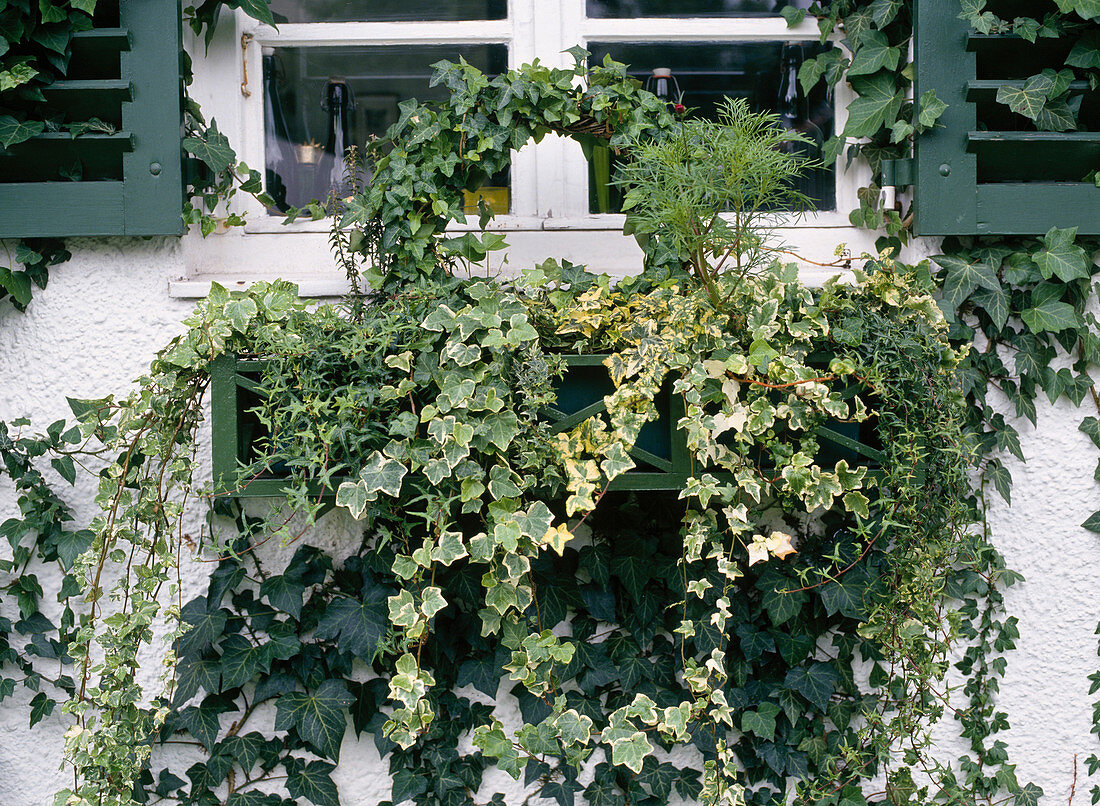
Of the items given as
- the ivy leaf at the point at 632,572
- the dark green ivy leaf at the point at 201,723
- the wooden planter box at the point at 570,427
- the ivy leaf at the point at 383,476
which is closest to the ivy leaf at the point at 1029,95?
the wooden planter box at the point at 570,427

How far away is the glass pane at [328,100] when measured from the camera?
80.7 inches

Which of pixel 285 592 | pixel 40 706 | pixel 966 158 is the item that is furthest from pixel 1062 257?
pixel 40 706

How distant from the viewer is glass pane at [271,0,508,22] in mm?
2043

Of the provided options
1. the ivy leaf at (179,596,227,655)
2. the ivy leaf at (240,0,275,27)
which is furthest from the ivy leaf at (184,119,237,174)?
the ivy leaf at (179,596,227,655)

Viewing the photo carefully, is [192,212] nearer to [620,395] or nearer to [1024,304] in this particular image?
[620,395]

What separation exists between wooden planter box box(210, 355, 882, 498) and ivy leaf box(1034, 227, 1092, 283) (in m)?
0.62

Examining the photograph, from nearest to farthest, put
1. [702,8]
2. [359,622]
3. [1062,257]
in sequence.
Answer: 1. [359,622]
2. [1062,257]
3. [702,8]

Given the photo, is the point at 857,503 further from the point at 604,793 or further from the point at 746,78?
the point at 746,78

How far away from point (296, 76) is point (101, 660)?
1488 mm

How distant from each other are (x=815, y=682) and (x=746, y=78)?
1504 mm

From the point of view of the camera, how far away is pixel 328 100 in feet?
6.70

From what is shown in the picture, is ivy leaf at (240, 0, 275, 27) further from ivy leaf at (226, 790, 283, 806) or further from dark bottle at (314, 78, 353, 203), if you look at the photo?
ivy leaf at (226, 790, 283, 806)

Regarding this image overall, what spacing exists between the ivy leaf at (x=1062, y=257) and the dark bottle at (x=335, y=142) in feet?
5.47

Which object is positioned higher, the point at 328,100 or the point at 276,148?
the point at 328,100
